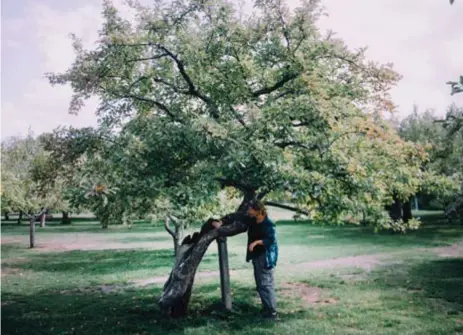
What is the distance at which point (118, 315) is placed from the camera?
983 cm

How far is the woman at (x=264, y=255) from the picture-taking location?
906cm

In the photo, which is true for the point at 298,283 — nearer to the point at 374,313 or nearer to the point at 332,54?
the point at 374,313

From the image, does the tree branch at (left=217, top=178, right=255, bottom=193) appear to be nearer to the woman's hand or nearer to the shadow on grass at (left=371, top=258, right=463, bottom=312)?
the woman's hand

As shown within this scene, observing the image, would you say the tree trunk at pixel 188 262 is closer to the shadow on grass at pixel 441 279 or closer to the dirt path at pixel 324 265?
the dirt path at pixel 324 265

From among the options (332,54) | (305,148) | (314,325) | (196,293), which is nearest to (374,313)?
(314,325)

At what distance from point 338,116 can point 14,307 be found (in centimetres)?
987

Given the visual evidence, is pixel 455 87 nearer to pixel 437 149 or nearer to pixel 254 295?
pixel 254 295

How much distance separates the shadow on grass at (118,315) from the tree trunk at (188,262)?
1.14 feet

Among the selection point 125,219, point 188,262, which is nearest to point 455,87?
point 125,219

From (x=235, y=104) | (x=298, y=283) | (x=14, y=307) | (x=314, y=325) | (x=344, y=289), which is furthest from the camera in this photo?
(x=298, y=283)

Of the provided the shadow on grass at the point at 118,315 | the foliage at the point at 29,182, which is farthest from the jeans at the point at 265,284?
the foliage at the point at 29,182

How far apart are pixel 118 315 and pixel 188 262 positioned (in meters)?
2.34

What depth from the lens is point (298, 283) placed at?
44.0 feet

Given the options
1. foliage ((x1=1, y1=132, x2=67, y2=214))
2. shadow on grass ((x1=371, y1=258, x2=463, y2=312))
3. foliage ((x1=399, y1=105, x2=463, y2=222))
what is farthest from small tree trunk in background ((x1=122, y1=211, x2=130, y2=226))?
shadow on grass ((x1=371, y1=258, x2=463, y2=312))
